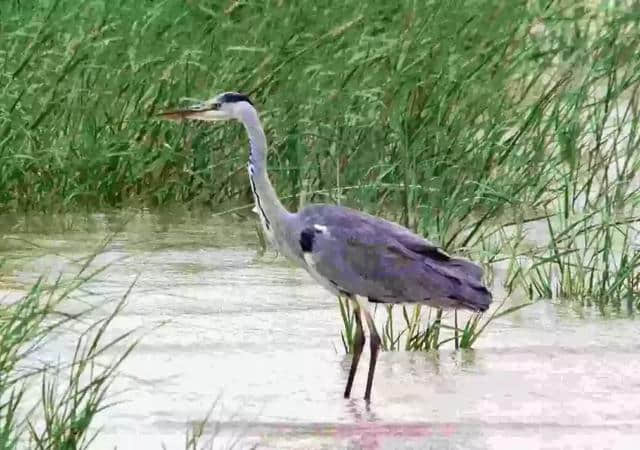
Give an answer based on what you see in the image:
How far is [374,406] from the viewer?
20.0 ft

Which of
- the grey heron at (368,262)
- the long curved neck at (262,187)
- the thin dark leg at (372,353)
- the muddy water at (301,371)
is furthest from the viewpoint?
the long curved neck at (262,187)

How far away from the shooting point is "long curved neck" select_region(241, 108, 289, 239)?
661 cm

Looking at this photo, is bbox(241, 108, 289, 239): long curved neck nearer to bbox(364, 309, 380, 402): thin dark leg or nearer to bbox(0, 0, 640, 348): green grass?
bbox(364, 309, 380, 402): thin dark leg

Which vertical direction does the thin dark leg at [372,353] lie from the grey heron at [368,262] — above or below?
below

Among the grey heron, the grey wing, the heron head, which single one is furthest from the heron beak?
the grey wing

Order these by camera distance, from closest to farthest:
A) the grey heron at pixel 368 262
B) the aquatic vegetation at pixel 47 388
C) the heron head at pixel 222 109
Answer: the aquatic vegetation at pixel 47 388, the grey heron at pixel 368 262, the heron head at pixel 222 109

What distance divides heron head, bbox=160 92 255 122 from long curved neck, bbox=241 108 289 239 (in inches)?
1.2

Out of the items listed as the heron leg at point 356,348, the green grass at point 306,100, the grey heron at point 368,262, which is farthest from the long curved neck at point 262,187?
the green grass at point 306,100

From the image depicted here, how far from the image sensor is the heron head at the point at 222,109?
6.77m

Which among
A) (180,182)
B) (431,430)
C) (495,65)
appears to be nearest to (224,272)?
(180,182)

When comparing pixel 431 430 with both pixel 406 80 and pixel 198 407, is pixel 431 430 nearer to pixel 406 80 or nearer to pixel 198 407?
pixel 198 407

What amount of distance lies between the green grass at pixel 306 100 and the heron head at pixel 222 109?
1919mm

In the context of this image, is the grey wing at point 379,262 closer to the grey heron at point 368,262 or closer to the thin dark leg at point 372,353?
the grey heron at point 368,262

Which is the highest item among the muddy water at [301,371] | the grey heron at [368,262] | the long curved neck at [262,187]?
the long curved neck at [262,187]
